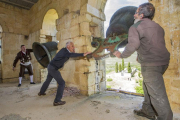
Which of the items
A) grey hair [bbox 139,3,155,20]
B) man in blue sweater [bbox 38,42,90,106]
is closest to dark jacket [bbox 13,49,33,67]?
man in blue sweater [bbox 38,42,90,106]

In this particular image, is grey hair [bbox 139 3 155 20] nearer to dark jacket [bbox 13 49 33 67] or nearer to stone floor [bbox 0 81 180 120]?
stone floor [bbox 0 81 180 120]

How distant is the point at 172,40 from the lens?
1.63 metres

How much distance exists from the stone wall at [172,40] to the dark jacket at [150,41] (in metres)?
0.40

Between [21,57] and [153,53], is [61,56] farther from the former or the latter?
[21,57]

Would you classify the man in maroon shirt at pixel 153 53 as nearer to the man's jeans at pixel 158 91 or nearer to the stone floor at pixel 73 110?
the man's jeans at pixel 158 91

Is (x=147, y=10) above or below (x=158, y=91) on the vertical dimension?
above

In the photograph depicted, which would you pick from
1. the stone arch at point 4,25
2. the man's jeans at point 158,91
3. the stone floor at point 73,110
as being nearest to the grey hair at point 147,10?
the man's jeans at point 158,91

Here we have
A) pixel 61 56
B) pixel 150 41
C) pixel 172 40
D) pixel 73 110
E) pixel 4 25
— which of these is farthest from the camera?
pixel 4 25

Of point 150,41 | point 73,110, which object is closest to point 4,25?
point 73,110

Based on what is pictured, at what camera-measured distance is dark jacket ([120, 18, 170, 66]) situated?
133 cm

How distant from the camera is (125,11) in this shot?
186 cm

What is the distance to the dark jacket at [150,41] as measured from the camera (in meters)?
Answer: 1.33

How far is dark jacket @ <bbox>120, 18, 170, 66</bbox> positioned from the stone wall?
1.32 feet

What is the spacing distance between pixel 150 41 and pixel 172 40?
1.94ft
